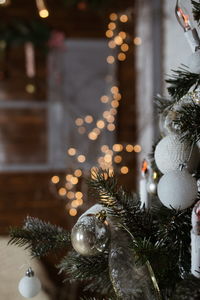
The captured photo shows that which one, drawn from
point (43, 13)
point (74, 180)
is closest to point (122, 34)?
point (43, 13)

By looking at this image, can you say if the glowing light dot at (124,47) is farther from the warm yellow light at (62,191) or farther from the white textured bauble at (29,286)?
the white textured bauble at (29,286)

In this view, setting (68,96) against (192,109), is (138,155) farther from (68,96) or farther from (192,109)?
(192,109)

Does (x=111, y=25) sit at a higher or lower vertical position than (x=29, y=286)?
higher

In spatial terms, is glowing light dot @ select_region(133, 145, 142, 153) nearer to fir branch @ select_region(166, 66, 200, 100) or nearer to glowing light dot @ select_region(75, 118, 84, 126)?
glowing light dot @ select_region(75, 118, 84, 126)

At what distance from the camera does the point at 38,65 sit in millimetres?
3129

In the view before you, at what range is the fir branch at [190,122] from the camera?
1.96 ft

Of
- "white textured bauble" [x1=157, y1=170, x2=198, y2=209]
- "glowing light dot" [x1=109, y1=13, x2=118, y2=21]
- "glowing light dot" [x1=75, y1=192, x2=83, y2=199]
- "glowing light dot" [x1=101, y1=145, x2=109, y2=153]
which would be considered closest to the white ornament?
"white textured bauble" [x1=157, y1=170, x2=198, y2=209]

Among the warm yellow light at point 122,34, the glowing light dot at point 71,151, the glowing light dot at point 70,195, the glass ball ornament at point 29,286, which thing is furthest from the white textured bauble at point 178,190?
the warm yellow light at point 122,34

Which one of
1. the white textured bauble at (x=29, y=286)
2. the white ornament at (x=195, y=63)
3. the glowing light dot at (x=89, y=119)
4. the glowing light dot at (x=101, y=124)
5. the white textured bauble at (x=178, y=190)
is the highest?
the white ornament at (x=195, y=63)

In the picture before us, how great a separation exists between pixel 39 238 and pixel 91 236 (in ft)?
0.38

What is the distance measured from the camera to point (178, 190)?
0.58m

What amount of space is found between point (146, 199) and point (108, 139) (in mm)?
2390

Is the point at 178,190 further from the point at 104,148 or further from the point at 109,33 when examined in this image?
the point at 109,33

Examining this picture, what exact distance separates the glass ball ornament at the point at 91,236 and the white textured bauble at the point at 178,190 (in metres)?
0.09
